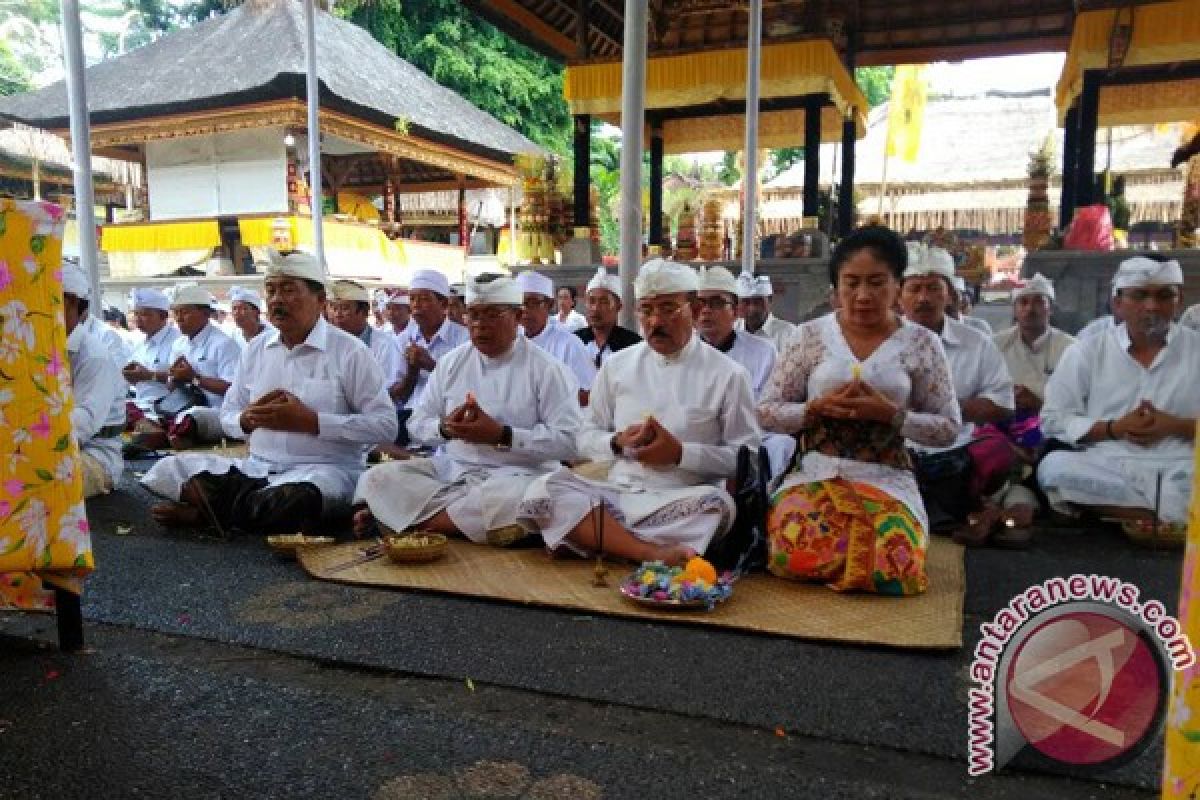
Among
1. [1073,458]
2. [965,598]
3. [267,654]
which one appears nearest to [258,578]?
[267,654]

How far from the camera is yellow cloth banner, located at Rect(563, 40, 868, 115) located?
10.5 m

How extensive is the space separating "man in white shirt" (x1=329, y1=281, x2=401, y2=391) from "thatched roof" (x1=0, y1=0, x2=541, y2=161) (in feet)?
34.2

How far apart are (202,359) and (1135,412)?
726 centimetres

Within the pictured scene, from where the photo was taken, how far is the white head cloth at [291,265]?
14.3 ft

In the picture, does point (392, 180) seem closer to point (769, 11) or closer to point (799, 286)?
point (769, 11)

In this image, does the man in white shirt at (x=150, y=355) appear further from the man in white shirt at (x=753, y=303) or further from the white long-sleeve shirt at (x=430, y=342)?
the man in white shirt at (x=753, y=303)

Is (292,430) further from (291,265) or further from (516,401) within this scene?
(516,401)

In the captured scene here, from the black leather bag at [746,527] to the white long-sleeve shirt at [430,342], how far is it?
10.8ft

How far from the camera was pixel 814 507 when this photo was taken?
139 inches

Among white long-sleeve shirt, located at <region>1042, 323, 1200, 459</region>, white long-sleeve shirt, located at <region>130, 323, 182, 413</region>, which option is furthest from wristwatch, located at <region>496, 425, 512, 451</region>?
white long-sleeve shirt, located at <region>130, 323, 182, 413</region>

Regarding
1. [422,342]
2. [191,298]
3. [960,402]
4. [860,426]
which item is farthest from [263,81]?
[860,426]

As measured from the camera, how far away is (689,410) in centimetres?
395

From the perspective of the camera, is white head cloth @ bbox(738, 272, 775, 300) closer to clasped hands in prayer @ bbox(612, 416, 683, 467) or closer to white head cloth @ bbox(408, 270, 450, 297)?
white head cloth @ bbox(408, 270, 450, 297)

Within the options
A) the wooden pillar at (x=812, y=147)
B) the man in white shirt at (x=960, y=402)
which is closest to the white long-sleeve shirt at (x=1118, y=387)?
the man in white shirt at (x=960, y=402)
